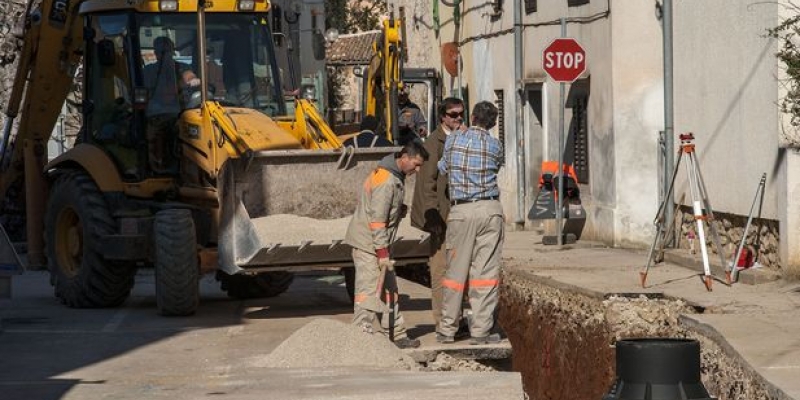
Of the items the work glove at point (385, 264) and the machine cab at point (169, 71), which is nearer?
the work glove at point (385, 264)

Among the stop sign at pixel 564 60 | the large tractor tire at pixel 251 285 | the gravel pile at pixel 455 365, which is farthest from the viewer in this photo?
the stop sign at pixel 564 60

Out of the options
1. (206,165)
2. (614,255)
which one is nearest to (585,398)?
(206,165)

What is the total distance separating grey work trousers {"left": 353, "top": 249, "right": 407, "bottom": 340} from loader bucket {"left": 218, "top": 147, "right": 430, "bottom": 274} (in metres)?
1.67

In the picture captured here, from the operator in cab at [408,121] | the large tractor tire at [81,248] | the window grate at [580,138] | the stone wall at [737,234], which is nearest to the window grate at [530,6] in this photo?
the window grate at [580,138]

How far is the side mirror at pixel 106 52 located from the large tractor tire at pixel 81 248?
3.90 feet

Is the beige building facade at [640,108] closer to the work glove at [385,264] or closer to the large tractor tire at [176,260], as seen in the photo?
the work glove at [385,264]

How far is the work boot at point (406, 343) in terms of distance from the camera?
13.0 m

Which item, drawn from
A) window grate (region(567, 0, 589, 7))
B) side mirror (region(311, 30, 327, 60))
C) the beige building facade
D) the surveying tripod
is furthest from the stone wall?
side mirror (region(311, 30, 327, 60))

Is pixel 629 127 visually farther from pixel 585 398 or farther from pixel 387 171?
pixel 387 171

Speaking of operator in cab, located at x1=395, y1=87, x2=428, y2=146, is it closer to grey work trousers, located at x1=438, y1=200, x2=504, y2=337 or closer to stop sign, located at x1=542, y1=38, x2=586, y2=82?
stop sign, located at x1=542, y1=38, x2=586, y2=82

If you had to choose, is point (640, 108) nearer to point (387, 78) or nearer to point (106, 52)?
point (387, 78)

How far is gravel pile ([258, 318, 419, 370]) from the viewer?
1228 cm

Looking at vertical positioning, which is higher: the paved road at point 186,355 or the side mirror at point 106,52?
the side mirror at point 106,52

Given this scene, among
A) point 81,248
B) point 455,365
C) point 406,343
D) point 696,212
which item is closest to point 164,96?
point 81,248
